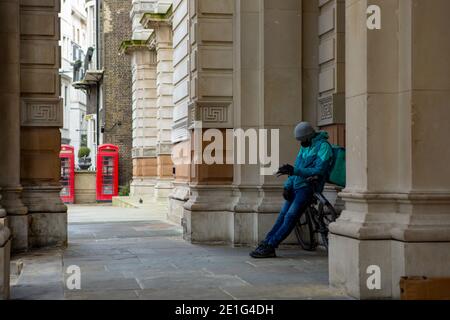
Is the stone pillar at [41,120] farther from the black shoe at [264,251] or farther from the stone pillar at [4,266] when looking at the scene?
the stone pillar at [4,266]

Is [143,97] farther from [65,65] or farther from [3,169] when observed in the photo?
[65,65]

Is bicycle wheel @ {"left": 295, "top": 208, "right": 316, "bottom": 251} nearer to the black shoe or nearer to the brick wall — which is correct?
the black shoe

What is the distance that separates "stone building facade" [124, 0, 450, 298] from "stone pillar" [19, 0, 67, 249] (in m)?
2.25

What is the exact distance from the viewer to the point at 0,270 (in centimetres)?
737

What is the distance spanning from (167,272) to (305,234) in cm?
321

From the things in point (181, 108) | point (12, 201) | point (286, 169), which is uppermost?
point (181, 108)

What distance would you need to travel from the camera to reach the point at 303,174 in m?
10.6

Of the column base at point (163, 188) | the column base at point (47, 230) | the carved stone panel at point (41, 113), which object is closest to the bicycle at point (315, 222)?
the column base at point (47, 230)

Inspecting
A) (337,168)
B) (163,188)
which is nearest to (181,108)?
(337,168)

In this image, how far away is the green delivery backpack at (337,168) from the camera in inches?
419

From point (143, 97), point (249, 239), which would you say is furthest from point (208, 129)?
point (143, 97)

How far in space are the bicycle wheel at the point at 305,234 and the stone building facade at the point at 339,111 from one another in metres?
0.52

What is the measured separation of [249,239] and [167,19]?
17.3m

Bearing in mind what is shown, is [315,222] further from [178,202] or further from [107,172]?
[107,172]
